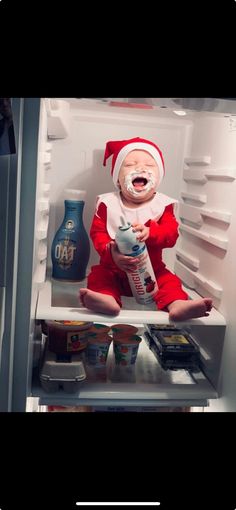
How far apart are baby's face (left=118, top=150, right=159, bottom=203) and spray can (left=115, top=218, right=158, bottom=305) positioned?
3.6 inches

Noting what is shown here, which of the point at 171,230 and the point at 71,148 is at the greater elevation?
the point at 71,148

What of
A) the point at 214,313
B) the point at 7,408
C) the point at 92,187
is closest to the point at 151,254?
the point at 214,313

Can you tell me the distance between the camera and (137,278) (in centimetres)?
135

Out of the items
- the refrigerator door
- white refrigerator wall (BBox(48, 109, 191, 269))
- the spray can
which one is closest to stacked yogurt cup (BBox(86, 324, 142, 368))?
the spray can

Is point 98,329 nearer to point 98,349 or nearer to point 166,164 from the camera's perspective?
point 98,349

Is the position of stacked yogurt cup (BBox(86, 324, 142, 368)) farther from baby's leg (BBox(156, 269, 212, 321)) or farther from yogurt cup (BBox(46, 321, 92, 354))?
baby's leg (BBox(156, 269, 212, 321))

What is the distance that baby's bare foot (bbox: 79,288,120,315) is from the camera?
1.21 metres

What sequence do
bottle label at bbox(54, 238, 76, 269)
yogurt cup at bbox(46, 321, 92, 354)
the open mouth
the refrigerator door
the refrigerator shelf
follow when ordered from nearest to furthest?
the refrigerator door < the refrigerator shelf < yogurt cup at bbox(46, 321, 92, 354) < the open mouth < bottle label at bbox(54, 238, 76, 269)

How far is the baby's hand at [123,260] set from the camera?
1.29 m

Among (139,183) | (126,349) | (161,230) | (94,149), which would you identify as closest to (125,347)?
(126,349)
